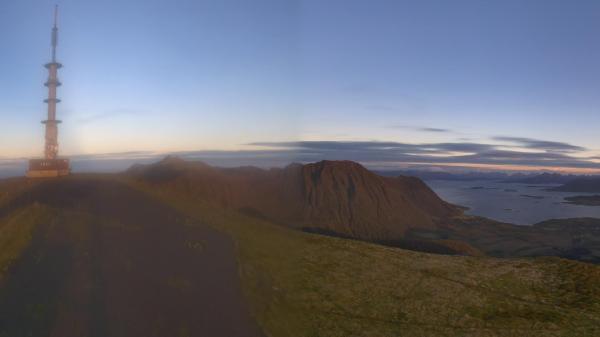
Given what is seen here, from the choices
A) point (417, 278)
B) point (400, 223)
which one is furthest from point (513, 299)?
point (400, 223)

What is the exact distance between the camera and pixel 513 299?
868 inches

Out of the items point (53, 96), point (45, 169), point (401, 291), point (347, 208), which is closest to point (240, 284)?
point (401, 291)

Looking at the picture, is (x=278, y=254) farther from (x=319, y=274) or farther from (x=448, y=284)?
(x=448, y=284)

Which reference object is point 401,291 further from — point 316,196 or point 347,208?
point 316,196

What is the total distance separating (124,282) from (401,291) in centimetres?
1382

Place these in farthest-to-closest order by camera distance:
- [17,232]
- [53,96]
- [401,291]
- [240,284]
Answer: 1. [53,96]
2. [17,232]
3. [401,291]
4. [240,284]

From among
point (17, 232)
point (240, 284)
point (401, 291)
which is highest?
point (17, 232)

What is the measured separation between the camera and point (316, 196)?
148m

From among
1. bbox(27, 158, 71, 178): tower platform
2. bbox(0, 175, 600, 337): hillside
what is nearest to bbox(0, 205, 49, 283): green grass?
bbox(0, 175, 600, 337): hillside

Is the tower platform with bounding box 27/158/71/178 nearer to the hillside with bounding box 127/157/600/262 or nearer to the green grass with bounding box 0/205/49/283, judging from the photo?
the green grass with bounding box 0/205/49/283

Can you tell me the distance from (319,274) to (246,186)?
99.9 m

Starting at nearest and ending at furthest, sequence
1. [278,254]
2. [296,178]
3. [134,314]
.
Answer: [134,314] → [278,254] → [296,178]

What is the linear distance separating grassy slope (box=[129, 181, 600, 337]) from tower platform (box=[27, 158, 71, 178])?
3035 centimetres

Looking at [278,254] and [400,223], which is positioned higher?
[278,254]
